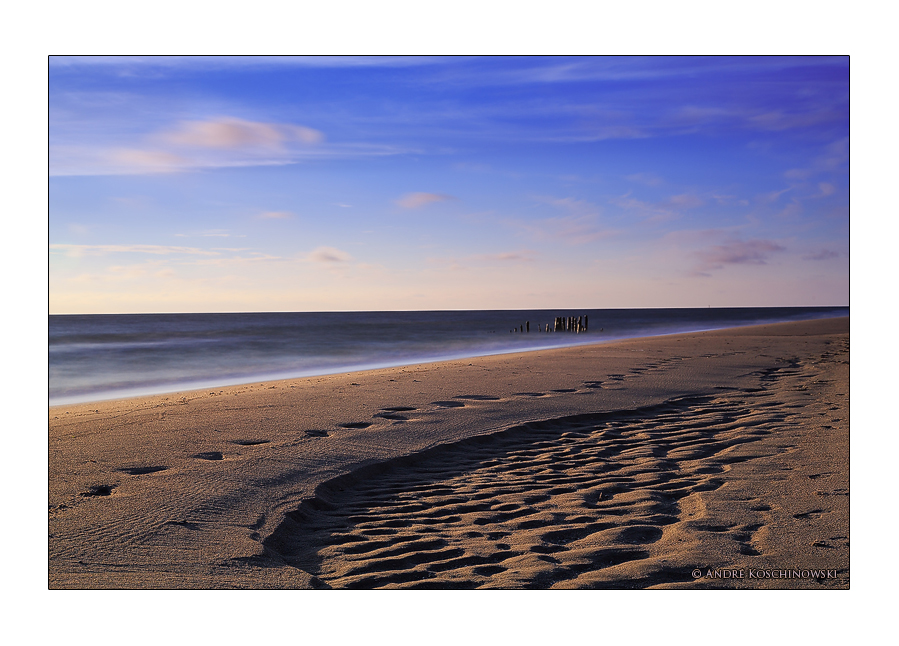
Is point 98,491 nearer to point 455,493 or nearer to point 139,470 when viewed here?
point 139,470

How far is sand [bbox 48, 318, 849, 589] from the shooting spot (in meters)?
3.16

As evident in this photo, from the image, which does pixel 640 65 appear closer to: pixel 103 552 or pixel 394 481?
pixel 394 481

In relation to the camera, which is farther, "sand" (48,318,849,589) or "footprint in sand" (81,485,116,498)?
"footprint in sand" (81,485,116,498)

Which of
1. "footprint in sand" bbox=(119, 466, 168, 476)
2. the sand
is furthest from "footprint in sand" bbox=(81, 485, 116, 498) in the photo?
"footprint in sand" bbox=(119, 466, 168, 476)

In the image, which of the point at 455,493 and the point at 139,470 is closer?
the point at 455,493

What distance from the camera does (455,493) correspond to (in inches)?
169

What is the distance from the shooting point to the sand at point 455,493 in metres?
3.16

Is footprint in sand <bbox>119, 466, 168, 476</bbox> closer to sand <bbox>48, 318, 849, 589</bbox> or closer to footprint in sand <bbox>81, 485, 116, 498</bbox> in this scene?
sand <bbox>48, 318, 849, 589</bbox>

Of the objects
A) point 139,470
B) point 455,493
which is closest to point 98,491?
point 139,470

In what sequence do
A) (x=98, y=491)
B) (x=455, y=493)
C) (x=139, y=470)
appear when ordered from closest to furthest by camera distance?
(x=98, y=491) → (x=455, y=493) → (x=139, y=470)

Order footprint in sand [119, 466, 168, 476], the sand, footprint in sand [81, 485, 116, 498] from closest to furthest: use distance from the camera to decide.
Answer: the sand, footprint in sand [81, 485, 116, 498], footprint in sand [119, 466, 168, 476]

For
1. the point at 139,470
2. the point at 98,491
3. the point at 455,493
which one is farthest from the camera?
the point at 139,470

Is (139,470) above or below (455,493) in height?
above

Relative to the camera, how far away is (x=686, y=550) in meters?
3.28
